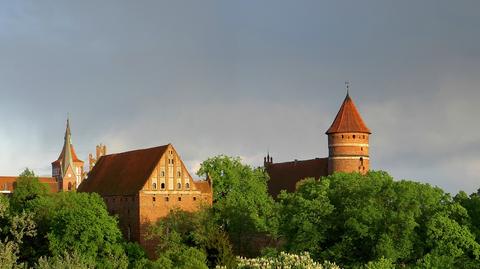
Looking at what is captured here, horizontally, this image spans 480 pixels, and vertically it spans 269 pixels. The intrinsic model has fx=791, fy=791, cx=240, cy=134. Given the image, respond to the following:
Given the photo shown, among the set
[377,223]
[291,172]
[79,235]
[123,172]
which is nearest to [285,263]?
[377,223]

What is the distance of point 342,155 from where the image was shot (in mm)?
72062

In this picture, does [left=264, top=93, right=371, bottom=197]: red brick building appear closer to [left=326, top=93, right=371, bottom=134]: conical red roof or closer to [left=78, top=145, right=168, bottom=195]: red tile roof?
[left=326, top=93, right=371, bottom=134]: conical red roof

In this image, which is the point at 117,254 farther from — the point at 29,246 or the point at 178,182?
the point at 178,182

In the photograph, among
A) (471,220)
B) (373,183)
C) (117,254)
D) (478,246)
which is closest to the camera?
(478,246)

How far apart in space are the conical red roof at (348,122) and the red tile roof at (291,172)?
4.81m

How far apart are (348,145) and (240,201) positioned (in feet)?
39.9

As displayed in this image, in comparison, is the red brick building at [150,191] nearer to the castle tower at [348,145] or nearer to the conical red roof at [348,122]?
the castle tower at [348,145]

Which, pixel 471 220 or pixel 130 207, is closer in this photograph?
pixel 471 220

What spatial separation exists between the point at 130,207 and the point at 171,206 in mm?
3690

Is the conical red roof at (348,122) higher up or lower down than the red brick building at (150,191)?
higher up

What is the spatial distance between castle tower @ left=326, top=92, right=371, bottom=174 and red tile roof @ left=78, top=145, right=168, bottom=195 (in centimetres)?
1530

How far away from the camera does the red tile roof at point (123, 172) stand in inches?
2776

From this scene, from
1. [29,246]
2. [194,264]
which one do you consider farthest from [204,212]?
[194,264]

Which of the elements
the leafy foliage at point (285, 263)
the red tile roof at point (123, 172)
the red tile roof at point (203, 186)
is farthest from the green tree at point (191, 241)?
the leafy foliage at point (285, 263)
